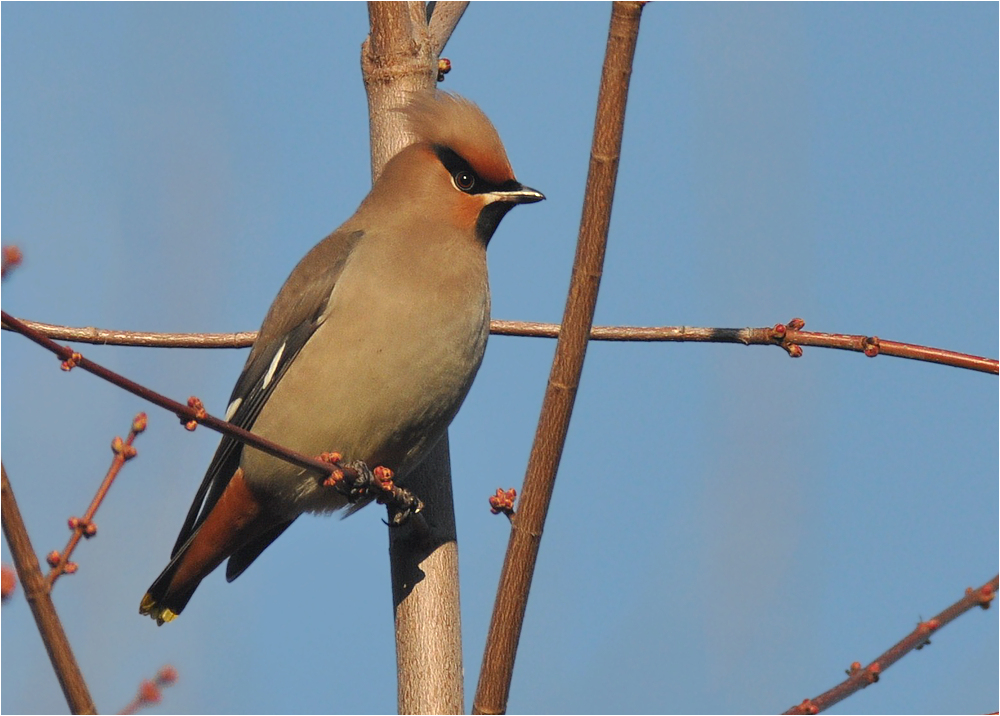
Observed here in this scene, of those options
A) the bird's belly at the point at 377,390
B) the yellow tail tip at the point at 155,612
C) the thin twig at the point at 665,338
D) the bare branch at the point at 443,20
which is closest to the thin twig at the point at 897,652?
the thin twig at the point at 665,338

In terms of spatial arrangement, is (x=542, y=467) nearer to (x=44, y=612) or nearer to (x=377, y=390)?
(x=44, y=612)

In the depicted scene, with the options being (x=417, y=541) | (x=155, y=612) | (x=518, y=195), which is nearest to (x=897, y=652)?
(x=417, y=541)

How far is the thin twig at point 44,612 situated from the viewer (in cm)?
147

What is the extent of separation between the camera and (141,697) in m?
2.09

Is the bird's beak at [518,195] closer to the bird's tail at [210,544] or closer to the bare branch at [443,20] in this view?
the bare branch at [443,20]

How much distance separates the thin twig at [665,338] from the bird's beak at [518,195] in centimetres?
49

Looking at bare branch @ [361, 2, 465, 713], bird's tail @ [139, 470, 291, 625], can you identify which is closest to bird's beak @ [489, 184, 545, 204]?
bare branch @ [361, 2, 465, 713]

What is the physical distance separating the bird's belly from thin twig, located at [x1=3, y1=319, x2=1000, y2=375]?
175 mm

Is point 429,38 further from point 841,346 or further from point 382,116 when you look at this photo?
point 841,346

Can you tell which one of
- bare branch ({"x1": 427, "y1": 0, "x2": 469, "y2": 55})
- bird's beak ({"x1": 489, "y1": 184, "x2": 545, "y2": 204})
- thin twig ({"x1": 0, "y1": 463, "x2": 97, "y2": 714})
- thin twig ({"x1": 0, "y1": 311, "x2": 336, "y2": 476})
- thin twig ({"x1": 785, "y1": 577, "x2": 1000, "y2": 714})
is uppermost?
bare branch ({"x1": 427, "y1": 0, "x2": 469, "y2": 55})

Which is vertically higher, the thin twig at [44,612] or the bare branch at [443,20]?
the bare branch at [443,20]

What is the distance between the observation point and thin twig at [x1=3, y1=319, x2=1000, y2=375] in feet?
9.45

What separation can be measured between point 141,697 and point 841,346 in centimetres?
178

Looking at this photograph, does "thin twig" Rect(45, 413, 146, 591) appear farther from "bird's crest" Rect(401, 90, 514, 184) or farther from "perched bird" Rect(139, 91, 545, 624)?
"bird's crest" Rect(401, 90, 514, 184)
